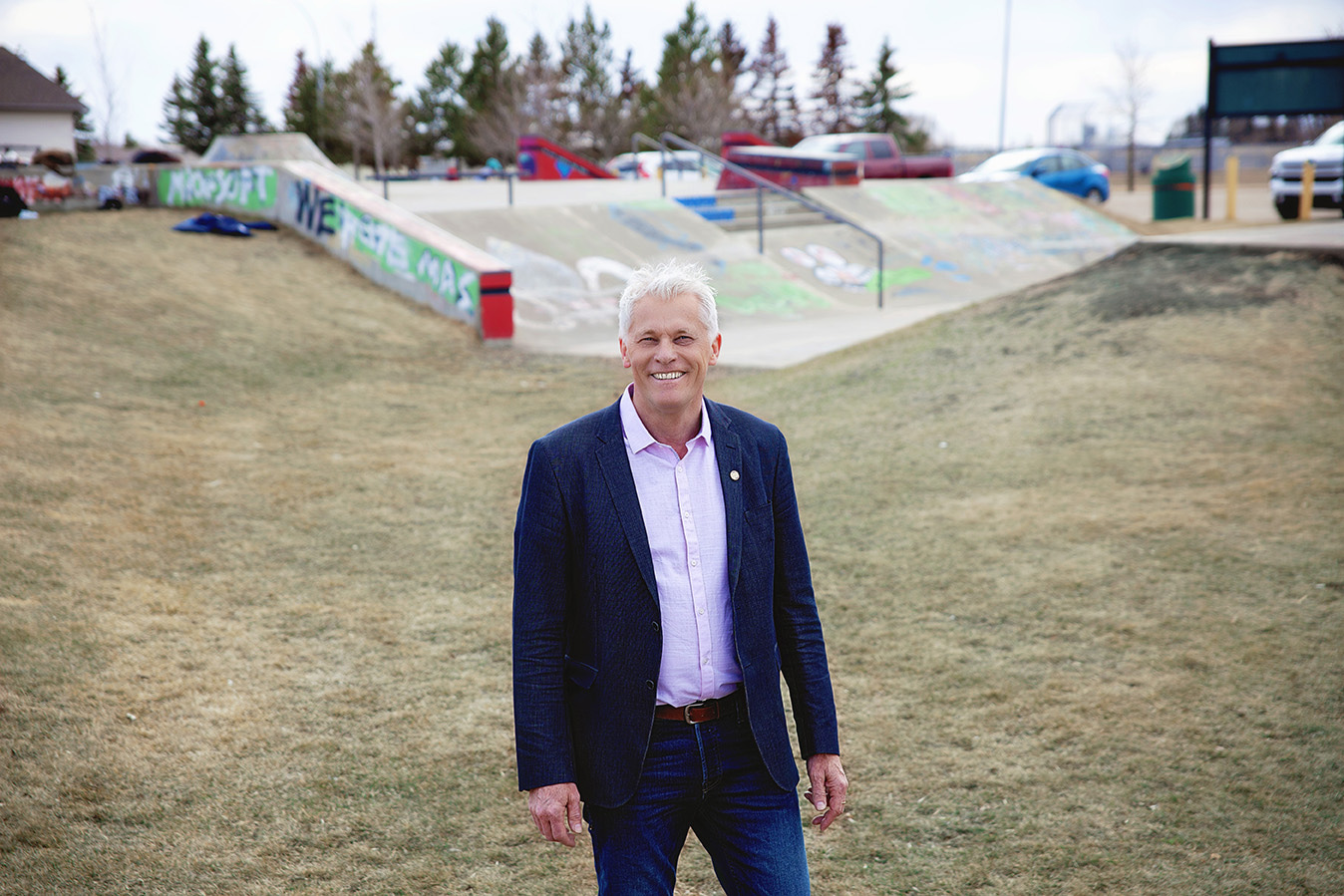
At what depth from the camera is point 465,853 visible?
3668 mm

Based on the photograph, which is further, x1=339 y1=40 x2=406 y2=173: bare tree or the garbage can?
x1=339 y1=40 x2=406 y2=173: bare tree

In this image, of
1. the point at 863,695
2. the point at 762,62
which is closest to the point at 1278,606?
the point at 863,695

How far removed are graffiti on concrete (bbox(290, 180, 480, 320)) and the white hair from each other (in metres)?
12.6

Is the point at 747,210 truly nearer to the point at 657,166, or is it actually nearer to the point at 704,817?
the point at 657,166

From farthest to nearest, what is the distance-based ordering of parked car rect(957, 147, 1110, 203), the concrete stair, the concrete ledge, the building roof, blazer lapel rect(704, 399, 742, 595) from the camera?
the building roof < parked car rect(957, 147, 1110, 203) < the concrete stair < the concrete ledge < blazer lapel rect(704, 399, 742, 595)

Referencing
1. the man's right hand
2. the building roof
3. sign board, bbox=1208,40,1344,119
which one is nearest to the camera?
the man's right hand

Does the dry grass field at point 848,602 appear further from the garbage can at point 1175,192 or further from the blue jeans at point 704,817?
the garbage can at point 1175,192

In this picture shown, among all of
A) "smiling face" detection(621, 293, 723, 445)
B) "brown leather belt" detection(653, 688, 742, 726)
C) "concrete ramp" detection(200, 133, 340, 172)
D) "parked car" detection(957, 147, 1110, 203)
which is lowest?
"brown leather belt" detection(653, 688, 742, 726)

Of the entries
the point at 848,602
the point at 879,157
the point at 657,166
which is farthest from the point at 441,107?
the point at 848,602

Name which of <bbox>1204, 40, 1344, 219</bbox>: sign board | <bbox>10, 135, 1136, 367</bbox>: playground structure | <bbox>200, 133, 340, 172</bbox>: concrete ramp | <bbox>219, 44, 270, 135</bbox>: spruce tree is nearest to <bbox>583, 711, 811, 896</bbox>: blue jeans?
<bbox>10, 135, 1136, 367</bbox>: playground structure

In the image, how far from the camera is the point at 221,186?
1939 cm

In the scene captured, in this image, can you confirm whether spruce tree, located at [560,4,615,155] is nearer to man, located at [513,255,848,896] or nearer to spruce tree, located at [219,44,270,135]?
spruce tree, located at [219,44,270,135]

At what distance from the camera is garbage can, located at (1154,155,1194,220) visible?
2552cm

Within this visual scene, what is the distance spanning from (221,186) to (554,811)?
1990 centimetres
